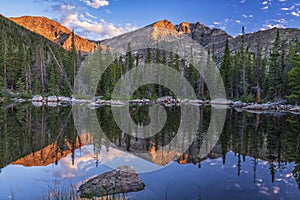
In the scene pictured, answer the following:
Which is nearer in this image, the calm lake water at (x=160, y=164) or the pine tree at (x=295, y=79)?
the calm lake water at (x=160, y=164)

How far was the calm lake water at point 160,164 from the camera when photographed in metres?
7.70

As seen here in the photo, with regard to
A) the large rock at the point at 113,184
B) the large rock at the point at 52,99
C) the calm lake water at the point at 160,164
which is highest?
the large rock at the point at 52,99

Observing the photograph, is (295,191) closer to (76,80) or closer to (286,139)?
(286,139)

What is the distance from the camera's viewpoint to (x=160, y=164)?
10656 millimetres

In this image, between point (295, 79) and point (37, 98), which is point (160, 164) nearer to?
point (295, 79)

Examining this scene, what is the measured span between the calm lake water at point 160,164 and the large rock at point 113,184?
0.34 metres

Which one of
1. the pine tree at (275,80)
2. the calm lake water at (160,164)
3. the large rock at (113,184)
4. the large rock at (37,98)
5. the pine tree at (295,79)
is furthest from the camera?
the large rock at (37,98)

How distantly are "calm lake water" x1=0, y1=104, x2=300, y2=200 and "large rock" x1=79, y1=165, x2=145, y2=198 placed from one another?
13.6 inches

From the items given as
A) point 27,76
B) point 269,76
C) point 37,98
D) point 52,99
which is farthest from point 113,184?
point 27,76

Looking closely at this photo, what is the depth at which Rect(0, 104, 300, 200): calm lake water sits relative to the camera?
303 inches

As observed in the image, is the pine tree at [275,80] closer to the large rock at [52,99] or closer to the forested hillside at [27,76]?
the large rock at [52,99]

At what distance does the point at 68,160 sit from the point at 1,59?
2382 inches

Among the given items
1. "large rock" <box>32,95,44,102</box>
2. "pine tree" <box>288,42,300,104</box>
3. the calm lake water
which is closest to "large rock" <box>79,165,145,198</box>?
the calm lake water

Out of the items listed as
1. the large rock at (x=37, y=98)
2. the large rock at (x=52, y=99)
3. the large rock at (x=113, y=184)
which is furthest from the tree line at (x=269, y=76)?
the large rock at (x=37, y=98)
